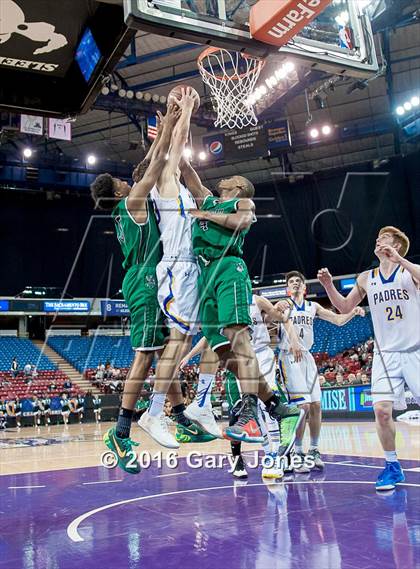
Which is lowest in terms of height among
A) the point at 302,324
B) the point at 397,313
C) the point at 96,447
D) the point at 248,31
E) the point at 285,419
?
the point at 96,447

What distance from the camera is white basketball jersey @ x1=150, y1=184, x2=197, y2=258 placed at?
3.79 meters

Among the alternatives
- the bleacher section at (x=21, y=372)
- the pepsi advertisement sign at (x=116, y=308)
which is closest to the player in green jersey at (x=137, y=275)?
the bleacher section at (x=21, y=372)

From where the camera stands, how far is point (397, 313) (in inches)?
196

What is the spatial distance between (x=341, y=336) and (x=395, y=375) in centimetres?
1714

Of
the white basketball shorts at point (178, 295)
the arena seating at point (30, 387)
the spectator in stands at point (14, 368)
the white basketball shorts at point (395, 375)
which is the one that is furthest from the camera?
the spectator in stands at point (14, 368)

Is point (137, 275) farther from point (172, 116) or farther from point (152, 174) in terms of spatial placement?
point (172, 116)

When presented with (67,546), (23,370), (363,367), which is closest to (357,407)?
(363,367)

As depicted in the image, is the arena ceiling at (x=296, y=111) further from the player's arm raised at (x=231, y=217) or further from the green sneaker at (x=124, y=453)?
the green sneaker at (x=124, y=453)

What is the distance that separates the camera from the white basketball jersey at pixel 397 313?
4.92 meters

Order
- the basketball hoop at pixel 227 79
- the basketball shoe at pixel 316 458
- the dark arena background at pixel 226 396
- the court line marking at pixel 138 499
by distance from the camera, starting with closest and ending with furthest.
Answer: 1. the dark arena background at pixel 226 396
2. the court line marking at pixel 138 499
3. the basketball shoe at pixel 316 458
4. the basketball hoop at pixel 227 79

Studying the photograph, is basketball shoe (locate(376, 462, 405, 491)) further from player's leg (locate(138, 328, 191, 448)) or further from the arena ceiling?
the arena ceiling

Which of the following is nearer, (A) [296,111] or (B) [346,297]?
(B) [346,297]

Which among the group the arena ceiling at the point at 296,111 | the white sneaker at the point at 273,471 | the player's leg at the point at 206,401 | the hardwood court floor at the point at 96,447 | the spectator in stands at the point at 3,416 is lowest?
the hardwood court floor at the point at 96,447

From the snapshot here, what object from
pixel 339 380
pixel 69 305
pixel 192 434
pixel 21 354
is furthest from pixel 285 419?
pixel 69 305
